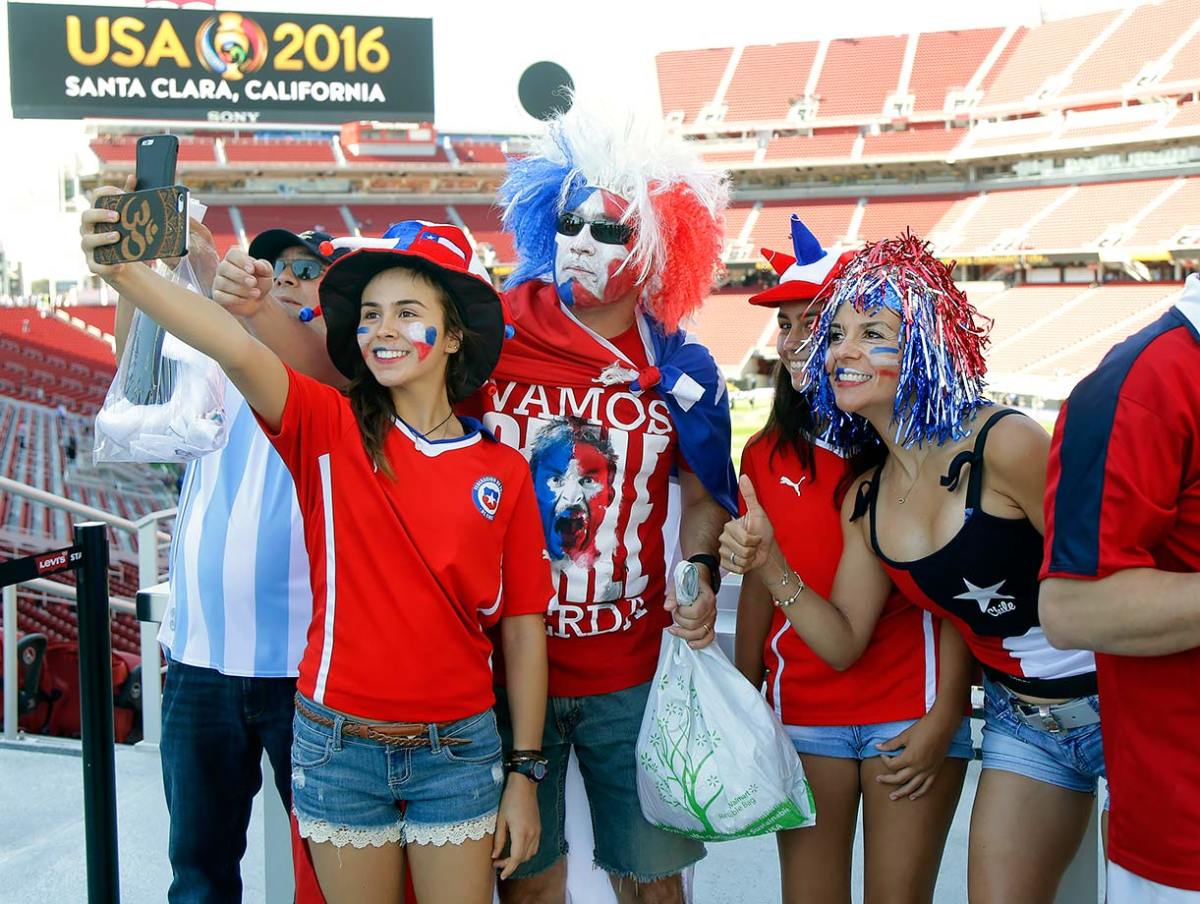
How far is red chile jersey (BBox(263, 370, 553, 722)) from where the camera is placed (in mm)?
1690

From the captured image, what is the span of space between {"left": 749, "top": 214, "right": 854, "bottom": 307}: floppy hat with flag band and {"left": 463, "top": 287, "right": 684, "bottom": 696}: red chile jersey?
318 millimetres

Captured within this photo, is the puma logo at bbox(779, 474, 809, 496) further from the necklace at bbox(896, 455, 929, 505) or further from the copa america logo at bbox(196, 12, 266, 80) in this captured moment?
the copa america logo at bbox(196, 12, 266, 80)

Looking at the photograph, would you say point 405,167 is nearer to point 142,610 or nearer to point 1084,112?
point 1084,112

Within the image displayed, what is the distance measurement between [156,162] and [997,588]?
146 centimetres

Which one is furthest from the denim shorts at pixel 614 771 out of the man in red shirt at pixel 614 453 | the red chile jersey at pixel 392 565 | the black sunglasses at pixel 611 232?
the black sunglasses at pixel 611 232

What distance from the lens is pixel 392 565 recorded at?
1.72 metres

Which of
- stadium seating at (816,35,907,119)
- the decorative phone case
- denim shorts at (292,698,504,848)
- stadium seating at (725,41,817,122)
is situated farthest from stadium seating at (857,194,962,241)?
the decorative phone case

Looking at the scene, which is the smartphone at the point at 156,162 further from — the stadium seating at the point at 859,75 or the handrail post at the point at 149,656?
the stadium seating at the point at 859,75

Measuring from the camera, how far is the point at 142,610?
2.49 meters

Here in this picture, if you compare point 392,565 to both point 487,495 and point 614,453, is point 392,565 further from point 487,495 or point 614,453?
point 614,453

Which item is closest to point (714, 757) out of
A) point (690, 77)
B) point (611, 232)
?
point (611, 232)

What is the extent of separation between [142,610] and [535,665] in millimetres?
1133

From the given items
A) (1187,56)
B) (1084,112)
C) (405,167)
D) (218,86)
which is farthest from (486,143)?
(1187,56)

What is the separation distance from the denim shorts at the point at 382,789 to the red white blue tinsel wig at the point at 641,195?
3.35 ft
